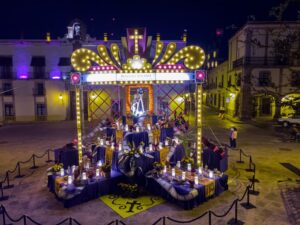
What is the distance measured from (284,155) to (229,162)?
4241 mm

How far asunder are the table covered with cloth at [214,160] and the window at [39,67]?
2605cm

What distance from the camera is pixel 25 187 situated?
38.1 ft

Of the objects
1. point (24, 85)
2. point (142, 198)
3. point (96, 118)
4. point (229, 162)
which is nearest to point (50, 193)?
point (142, 198)

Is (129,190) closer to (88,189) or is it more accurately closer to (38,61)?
(88,189)

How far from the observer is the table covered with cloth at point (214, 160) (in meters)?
12.9

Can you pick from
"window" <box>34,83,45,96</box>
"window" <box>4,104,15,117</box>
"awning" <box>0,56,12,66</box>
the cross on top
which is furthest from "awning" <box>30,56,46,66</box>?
the cross on top

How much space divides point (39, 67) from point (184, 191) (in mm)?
28778

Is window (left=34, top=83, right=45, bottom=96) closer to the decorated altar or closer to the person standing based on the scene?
the decorated altar

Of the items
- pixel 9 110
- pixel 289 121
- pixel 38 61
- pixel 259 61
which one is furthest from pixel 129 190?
pixel 9 110

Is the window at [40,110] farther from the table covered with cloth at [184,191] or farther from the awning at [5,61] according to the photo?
the table covered with cloth at [184,191]

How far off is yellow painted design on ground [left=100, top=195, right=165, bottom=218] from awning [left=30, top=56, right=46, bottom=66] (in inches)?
1036

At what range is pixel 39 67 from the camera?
3250 cm

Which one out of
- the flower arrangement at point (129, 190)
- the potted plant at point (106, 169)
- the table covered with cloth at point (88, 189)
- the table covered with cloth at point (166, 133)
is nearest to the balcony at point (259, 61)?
the table covered with cloth at point (166, 133)

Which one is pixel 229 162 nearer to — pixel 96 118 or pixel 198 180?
pixel 198 180
